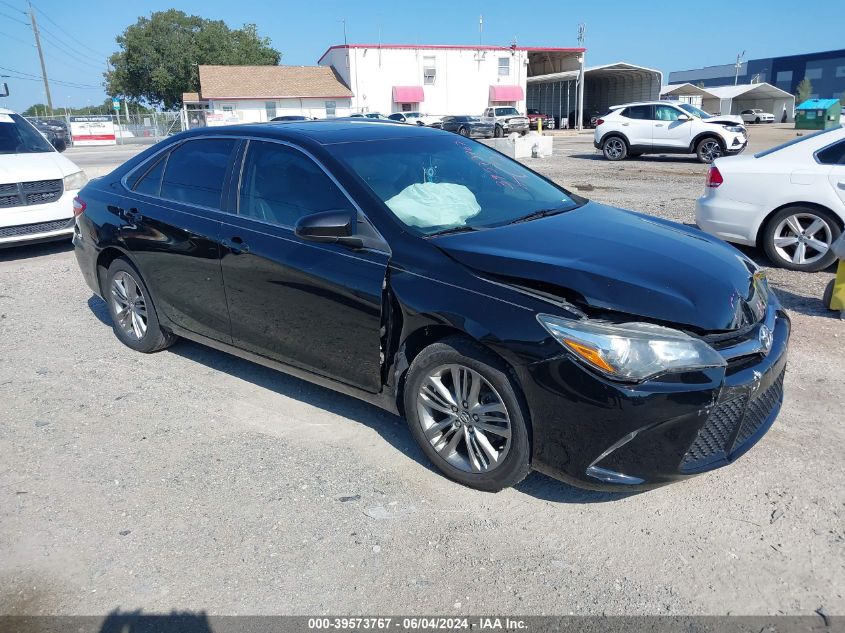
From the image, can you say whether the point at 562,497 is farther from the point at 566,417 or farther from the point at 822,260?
the point at 822,260

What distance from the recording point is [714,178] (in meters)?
7.29

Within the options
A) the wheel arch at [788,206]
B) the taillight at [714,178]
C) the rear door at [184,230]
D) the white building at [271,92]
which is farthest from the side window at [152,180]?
the white building at [271,92]

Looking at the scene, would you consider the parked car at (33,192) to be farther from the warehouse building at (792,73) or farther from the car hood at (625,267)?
the warehouse building at (792,73)

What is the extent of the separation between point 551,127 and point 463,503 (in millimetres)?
53612

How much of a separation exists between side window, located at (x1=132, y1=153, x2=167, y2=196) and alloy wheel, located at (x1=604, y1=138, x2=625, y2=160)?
60.4 feet

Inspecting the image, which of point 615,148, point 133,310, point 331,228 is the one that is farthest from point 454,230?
point 615,148

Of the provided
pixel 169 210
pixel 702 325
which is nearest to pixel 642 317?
pixel 702 325

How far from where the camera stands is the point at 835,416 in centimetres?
394

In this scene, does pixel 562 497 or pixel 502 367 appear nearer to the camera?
pixel 502 367

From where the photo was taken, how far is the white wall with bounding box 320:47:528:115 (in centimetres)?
5397

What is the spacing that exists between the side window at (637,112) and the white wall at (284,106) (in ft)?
121

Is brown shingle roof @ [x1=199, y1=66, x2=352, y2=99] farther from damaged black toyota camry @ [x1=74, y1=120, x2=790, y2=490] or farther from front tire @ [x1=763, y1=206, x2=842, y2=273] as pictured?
damaged black toyota camry @ [x1=74, y1=120, x2=790, y2=490]

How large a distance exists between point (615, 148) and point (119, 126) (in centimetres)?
3811

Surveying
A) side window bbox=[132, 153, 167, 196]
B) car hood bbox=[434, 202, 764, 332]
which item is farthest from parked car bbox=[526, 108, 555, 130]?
car hood bbox=[434, 202, 764, 332]
